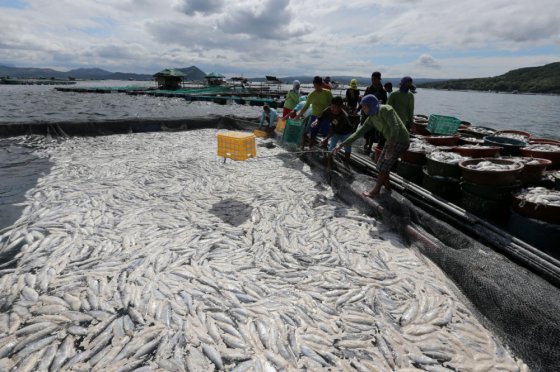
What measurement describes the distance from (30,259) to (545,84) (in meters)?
165

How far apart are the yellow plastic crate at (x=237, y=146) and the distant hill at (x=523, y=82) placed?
149990 millimetres

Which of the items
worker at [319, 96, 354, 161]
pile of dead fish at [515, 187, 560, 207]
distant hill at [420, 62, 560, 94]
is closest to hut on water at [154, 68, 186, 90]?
worker at [319, 96, 354, 161]

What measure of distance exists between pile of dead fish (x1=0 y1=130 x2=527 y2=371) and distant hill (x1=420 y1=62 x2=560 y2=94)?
15092 centimetres

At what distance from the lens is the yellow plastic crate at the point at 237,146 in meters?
6.83

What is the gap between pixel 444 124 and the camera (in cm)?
952

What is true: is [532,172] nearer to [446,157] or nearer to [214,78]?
[446,157]

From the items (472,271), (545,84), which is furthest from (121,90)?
(545,84)

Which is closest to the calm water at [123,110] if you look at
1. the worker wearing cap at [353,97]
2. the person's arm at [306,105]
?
the person's arm at [306,105]

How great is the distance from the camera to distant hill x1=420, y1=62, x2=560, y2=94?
391 ft

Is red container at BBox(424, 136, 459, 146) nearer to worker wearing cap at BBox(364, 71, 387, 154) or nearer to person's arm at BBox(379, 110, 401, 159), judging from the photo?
worker wearing cap at BBox(364, 71, 387, 154)

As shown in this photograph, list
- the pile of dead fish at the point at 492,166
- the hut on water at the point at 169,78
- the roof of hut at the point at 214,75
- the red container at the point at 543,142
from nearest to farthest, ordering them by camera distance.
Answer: the pile of dead fish at the point at 492,166, the red container at the point at 543,142, the hut on water at the point at 169,78, the roof of hut at the point at 214,75

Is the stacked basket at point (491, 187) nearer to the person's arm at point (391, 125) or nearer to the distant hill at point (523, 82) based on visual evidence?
the person's arm at point (391, 125)

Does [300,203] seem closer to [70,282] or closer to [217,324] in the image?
[217,324]

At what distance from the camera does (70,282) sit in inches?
152
